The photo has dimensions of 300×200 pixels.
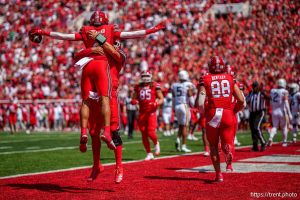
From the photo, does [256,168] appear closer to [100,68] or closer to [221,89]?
[221,89]

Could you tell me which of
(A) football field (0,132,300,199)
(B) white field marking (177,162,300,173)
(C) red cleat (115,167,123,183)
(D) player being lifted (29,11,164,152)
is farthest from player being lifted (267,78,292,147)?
(D) player being lifted (29,11,164,152)

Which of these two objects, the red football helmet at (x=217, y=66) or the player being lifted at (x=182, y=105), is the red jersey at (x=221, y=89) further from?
the player being lifted at (x=182, y=105)

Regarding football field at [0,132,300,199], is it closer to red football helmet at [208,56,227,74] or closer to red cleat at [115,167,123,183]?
red cleat at [115,167,123,183]

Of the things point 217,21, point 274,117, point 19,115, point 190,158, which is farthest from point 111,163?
point 217,21

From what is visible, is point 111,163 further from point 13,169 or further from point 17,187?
point 17,187

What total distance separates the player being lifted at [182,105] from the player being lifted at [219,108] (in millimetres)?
6790

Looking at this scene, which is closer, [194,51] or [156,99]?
[156,99]

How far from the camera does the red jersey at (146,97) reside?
14.6m

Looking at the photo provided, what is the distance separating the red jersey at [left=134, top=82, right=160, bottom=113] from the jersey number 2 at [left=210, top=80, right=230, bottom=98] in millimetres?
5044

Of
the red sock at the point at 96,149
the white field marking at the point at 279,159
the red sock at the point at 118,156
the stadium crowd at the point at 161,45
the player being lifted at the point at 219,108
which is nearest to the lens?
the red sock at the point at 118,156

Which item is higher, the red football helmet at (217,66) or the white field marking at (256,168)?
the red football helmet at (217,66)

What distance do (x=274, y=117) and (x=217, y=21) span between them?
615 inches

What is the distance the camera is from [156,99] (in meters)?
14.7

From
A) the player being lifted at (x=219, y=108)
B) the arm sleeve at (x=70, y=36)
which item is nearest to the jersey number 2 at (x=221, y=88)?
the player being lifted at (x=219, y=108)
